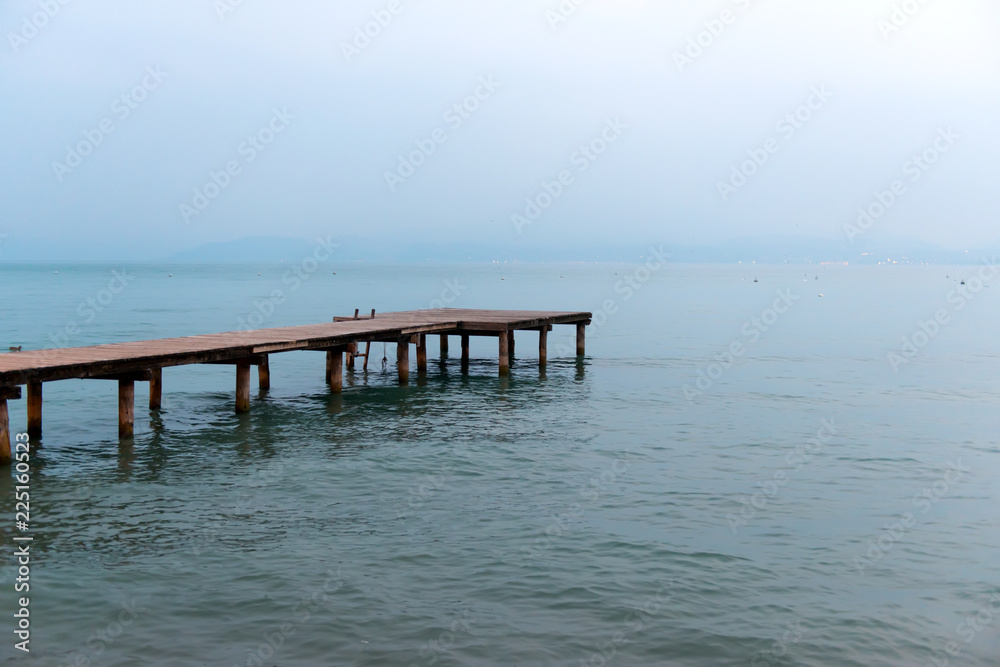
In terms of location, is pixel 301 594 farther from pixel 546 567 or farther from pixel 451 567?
pixel 546 567

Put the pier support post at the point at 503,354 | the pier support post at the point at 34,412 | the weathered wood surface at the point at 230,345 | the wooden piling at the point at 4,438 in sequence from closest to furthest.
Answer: the wooden piling at the point at 4,438 → the weathered wood surface at the point at 230,345 → the pier support post at the point at 34,412 → the pier support post at the point at 503,354

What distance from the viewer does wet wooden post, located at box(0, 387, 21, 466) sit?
45.1ft

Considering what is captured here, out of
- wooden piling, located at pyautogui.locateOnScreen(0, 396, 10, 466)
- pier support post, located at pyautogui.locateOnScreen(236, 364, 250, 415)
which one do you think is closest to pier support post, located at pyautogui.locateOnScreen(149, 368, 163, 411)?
pier support post, located at pyautogui.locateOnScreen(236, 364, 250, 415)

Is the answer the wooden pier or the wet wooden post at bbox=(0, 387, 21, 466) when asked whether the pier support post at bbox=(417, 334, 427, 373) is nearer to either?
the wooden pier

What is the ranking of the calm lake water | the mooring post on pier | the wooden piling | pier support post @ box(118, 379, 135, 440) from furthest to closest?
the mooring post on pier < pier support post @ box(118, 379, 135, 440) < the wooden piling < the calm lake water

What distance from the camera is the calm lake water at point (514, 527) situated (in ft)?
28.0

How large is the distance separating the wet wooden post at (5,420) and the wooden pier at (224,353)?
1 cm

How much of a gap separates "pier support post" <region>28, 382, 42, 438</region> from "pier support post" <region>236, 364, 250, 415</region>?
3719 mm

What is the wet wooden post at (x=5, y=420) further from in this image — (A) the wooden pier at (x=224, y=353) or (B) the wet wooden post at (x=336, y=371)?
(B) the wet wooden post at (x=336, y=371)

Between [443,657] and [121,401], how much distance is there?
10.7 meters

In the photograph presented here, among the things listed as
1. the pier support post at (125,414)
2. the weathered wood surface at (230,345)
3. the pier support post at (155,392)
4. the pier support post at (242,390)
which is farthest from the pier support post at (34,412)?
the pier support post at (242,390)

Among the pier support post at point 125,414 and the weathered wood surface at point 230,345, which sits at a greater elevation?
the weathered wood surface at point 230,345

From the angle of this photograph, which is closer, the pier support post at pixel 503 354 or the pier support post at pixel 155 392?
the pier support post at pixel 155 392

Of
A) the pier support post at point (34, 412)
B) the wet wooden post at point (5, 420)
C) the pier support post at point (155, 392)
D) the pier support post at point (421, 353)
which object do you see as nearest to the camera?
the wet wooden post at point (5, 420)
